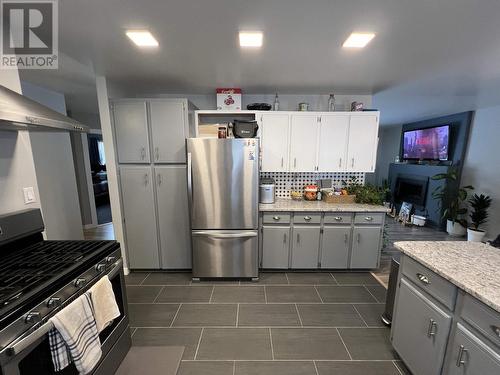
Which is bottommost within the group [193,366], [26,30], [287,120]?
[193,366]

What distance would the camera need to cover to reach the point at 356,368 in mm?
1695

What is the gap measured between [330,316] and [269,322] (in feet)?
2.06

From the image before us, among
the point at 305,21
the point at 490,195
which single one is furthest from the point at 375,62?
the point at 490,195

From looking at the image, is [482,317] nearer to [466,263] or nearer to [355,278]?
[466,263]

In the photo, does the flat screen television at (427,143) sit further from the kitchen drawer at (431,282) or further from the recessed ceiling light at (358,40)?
the kitchen drawer at (431,282)

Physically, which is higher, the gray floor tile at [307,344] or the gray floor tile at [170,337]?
the gray floor tile at [307,344]

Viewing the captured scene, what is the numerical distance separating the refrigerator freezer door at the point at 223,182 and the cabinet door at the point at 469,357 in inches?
73.2

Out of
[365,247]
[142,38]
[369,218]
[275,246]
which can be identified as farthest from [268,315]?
[142,38]

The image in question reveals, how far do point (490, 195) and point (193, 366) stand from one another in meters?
5.64

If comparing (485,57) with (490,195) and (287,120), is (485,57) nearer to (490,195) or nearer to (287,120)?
(287,120)

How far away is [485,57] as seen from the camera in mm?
1956

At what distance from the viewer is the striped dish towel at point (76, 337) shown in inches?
41.0

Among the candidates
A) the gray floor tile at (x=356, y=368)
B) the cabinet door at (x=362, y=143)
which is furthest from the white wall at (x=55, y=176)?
the cabinet door at (x=362, y=143)

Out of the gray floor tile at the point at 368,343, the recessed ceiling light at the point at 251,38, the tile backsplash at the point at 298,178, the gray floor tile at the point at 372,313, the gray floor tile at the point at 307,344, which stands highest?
the recessed ceiling light at the point at 251,38
